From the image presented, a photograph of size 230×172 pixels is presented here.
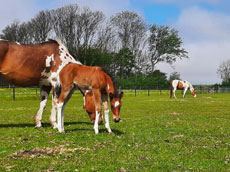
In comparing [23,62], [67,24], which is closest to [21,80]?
[23,62]

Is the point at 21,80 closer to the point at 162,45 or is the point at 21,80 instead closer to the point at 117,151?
the point at 117,151

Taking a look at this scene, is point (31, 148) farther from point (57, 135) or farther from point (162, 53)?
point (162, 53)

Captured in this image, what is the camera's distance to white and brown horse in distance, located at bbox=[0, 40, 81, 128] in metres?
11.5

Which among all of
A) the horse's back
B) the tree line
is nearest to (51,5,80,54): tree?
the tree line

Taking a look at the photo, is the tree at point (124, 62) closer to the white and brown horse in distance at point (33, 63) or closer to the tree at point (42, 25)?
the tree at point (42, 25)

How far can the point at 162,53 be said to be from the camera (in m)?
77.7

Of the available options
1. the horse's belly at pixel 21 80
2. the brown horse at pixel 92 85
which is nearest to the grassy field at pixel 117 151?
the brown horse at pixel 92 85

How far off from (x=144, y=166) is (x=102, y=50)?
63.2 meters

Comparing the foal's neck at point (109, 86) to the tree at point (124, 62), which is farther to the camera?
the tree at point (124, 62)

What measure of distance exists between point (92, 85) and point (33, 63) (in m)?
3.08

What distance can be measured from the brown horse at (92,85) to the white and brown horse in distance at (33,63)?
130cm

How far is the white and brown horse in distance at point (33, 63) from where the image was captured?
37.9ft

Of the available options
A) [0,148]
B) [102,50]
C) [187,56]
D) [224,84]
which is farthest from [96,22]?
[0,148]

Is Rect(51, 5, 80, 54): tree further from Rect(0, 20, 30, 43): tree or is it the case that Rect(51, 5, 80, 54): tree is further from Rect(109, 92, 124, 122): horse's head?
Rect(109, 92, 124, 122): horse's head
